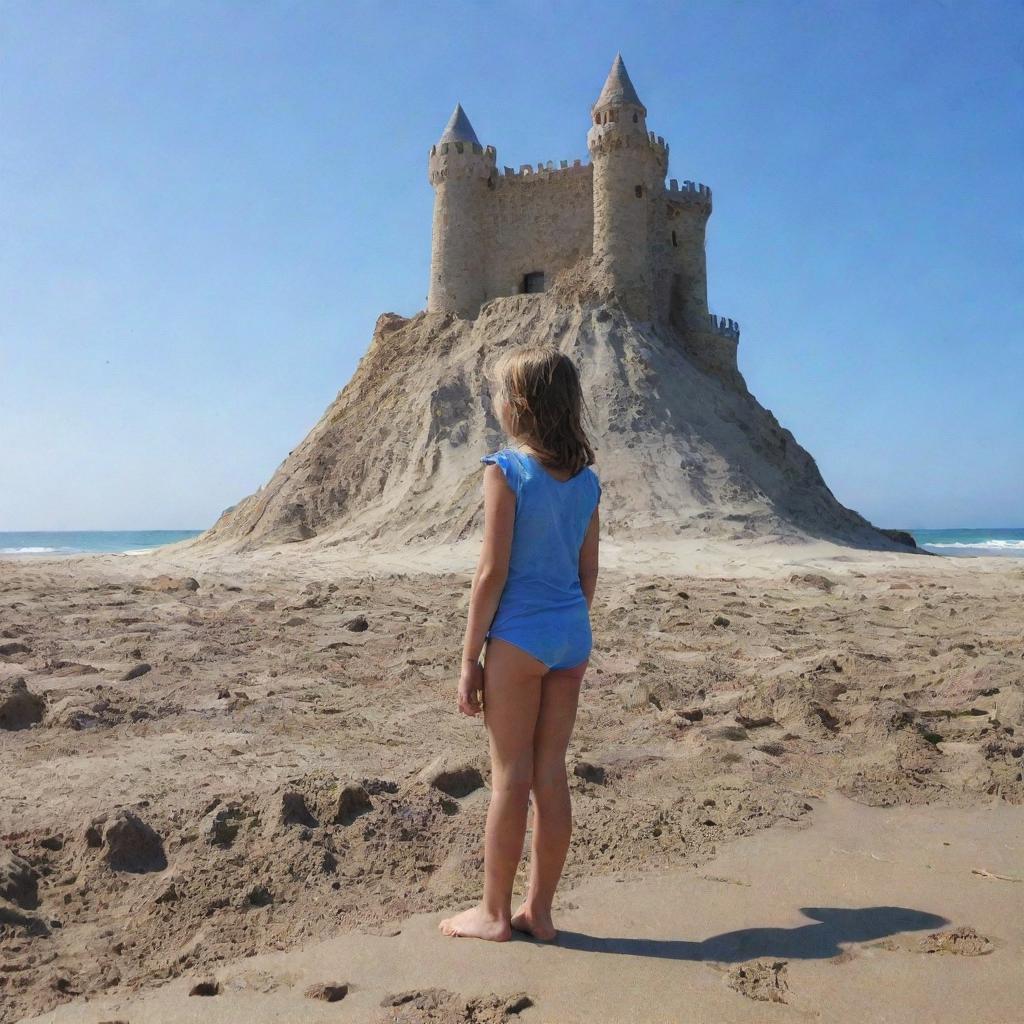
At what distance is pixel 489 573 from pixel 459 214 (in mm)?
23447

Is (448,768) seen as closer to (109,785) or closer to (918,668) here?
(109,785)

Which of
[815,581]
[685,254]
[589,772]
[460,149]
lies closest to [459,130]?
[460,149]

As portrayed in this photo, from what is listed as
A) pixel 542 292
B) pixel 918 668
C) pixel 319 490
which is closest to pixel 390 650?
pixel 918 668

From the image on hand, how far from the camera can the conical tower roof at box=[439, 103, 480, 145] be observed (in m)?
24.6

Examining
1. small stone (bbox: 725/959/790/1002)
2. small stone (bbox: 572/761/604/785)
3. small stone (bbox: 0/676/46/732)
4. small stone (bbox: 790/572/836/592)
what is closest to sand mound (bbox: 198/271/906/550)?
small stone (bbox: 790/572/836/592)

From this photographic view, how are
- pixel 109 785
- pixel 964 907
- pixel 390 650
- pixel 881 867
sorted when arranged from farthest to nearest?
1. pixel 390 650
2. pixel 109 785
3. pixel 881 867
4. pixel 964 907

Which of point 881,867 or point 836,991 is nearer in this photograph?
point 836,991

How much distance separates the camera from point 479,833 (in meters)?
3.06

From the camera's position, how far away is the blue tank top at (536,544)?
8.27ft

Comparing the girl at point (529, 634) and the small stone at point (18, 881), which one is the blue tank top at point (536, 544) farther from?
the small stone at point (18, 881)

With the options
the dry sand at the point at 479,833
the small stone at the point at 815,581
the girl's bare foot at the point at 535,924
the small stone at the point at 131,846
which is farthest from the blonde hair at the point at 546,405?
the small stone at the point at 815,581

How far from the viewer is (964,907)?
2521 millimetres

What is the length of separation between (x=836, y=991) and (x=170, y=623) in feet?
19.4

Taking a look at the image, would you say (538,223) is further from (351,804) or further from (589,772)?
(351,804)
